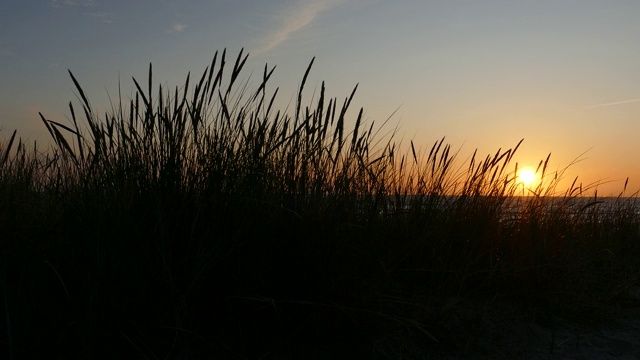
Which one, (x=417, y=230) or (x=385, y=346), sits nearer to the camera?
(x=385, y=346)

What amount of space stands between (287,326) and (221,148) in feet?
2.37

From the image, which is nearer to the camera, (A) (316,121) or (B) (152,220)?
(B) (152,220)

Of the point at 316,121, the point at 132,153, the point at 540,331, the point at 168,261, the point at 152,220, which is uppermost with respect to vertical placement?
the point at 316,121

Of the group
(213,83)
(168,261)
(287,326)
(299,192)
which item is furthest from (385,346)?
(213,83)

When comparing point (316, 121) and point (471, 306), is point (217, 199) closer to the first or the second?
point (316, 121)

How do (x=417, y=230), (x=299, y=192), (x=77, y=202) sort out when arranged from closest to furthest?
(x=77, y=202) < (x=299, y=192) < (x=417, y=230)

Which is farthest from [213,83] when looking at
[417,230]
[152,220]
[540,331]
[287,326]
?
[540,331]

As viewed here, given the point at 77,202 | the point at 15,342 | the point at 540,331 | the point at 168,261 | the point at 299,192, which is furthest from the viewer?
the point at 540,331

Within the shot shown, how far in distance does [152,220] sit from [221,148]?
1.29 feet

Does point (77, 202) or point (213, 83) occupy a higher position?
point (213, 83)

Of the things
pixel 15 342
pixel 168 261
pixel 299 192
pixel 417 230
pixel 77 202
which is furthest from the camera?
pixel 417 230

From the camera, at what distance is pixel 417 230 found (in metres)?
2.92

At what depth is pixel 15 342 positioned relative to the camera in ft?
5.81

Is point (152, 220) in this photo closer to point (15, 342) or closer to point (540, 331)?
point (15, 342)
